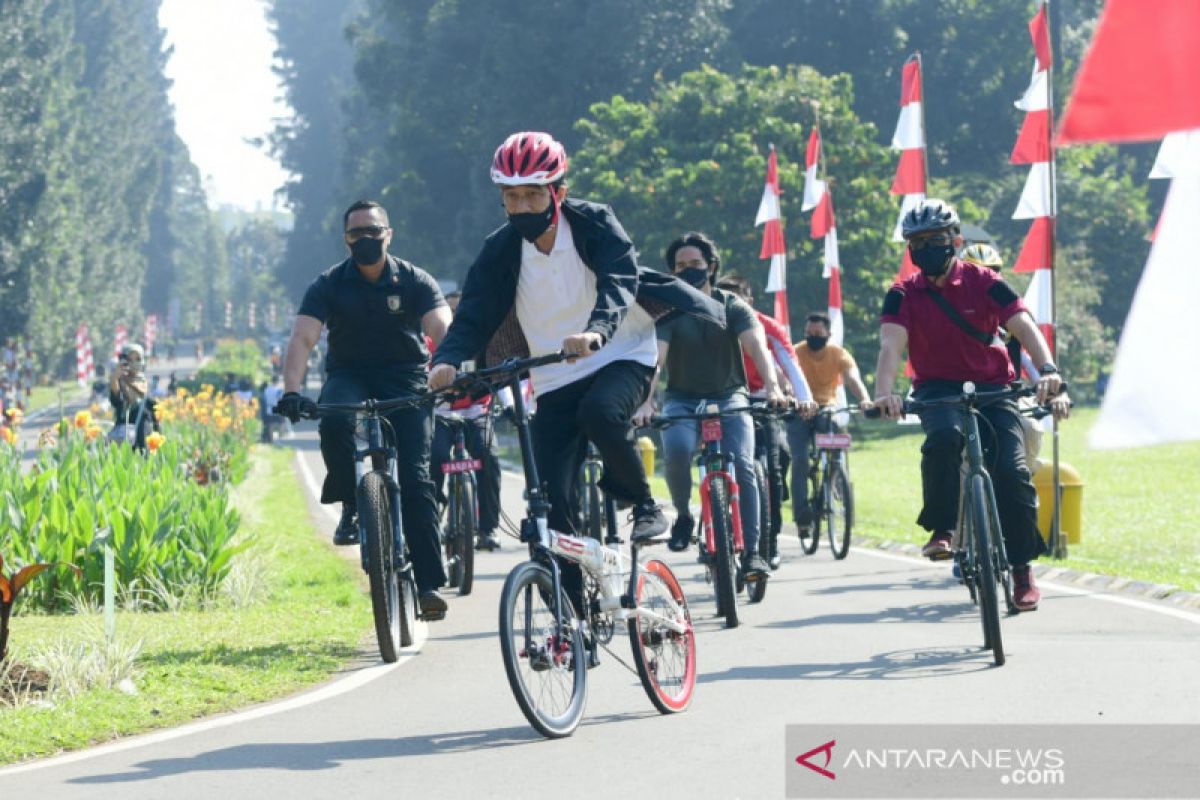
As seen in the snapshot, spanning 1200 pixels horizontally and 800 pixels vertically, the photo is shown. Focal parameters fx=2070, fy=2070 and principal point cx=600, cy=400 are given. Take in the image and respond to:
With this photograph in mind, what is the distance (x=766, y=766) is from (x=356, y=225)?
3926 millimetres

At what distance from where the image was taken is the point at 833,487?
48.9ft

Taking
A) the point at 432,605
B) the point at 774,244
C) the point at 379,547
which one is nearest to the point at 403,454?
the point at 379,547

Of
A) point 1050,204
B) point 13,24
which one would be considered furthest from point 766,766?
point 13,24

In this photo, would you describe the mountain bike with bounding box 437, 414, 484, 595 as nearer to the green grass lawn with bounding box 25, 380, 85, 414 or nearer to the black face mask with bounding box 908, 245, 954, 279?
the black face mask with bounding box 908, 245, 954, 279

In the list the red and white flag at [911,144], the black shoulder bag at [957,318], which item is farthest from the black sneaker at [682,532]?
the red and white flag at [911,144]

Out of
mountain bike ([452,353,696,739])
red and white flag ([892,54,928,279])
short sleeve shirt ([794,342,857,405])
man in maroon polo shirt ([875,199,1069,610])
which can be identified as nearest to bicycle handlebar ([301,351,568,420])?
mountain bike ([452,353,696,739])

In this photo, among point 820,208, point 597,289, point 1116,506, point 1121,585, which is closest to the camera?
point 597,289

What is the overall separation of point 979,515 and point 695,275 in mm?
2630

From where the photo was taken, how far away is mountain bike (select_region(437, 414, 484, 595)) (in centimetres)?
1229

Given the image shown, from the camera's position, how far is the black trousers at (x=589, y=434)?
741 cm

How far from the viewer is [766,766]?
6.37 meters

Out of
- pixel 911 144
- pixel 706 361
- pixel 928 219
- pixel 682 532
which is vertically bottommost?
pixel 682 532

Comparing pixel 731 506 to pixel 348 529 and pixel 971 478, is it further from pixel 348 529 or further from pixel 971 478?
pixel 348 529

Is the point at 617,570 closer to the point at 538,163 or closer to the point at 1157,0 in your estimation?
the point at 538,163
